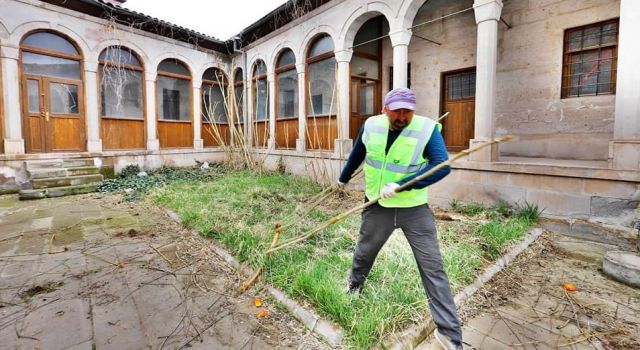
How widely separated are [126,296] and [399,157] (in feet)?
9.39

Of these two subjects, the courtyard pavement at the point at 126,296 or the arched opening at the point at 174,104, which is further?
the arched opening at the point at 174,104

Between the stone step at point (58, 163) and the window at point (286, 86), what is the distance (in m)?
5.75

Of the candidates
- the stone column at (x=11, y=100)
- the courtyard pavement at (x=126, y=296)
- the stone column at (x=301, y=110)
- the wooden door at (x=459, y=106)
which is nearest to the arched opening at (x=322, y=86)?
the stone column at (x=301, y=110)

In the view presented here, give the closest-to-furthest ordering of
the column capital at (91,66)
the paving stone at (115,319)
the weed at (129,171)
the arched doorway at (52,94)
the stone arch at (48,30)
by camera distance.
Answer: the paving stone at (115,319) < the stone arch at (48,30) < the arched doorway at (52,94) < the column capital at (91,66) < the weed at (129,171)

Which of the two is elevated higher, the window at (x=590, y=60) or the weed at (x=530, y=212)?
the window at (x=590, y=60)

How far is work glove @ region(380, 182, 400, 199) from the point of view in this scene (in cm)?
220

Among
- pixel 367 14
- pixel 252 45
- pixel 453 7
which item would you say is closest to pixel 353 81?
pixel 367 14

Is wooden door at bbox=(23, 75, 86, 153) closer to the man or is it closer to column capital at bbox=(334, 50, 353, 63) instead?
column capital at bbox=(334, 50, 353, 63)

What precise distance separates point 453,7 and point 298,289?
8.21 metres

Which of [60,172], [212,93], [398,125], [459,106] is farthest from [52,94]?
[459,106]

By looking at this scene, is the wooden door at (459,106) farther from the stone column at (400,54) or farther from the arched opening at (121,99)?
the arched opening at (121,99)

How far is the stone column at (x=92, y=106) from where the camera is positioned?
934 centimetres

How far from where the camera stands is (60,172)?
27.1 ft

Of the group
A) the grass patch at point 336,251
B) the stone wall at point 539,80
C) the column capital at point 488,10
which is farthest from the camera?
the stone wall at point 539,80
